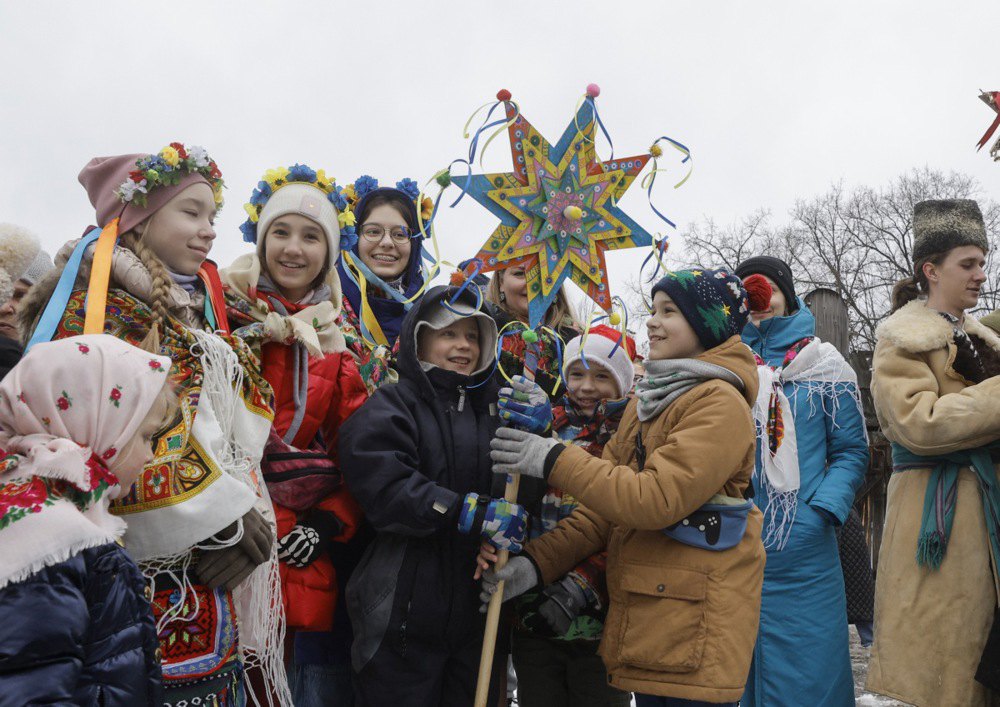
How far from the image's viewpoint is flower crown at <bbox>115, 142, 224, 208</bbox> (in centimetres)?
259

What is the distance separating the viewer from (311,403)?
2.94 meters

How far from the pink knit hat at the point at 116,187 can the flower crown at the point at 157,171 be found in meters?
0.02

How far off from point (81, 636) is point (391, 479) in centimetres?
113

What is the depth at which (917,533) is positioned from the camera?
11.2 ft

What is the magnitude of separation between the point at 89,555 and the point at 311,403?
3.98 ft

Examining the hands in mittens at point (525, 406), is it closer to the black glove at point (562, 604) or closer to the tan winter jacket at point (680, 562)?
the tan winter jacket at point (680, 562)

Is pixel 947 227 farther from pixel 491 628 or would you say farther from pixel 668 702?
pixel 491 628

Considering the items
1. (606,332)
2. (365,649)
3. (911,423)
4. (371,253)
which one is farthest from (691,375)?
(371,253)

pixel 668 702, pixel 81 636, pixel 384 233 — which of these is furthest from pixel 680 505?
pixel 384 233

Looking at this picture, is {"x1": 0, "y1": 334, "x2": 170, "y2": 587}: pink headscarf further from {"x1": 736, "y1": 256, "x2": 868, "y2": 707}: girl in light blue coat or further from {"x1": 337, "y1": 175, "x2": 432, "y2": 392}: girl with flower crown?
{"x1": 736, "y1": 256, "x2": 868, "y2": 707}: girl in light blue coat

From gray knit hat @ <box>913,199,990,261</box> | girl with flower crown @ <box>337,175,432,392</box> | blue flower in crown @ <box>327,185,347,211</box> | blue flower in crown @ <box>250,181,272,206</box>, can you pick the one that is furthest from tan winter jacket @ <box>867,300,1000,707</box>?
blue flower in crown @ <box>250,181,272,206</box>

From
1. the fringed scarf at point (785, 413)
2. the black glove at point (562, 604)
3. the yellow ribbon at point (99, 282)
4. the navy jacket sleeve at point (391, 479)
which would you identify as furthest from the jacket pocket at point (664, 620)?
the yellow ribbon at point (99, 282)

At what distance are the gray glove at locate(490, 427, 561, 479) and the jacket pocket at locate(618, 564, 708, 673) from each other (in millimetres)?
477

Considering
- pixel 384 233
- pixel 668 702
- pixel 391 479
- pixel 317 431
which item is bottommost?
pixel 668 702
